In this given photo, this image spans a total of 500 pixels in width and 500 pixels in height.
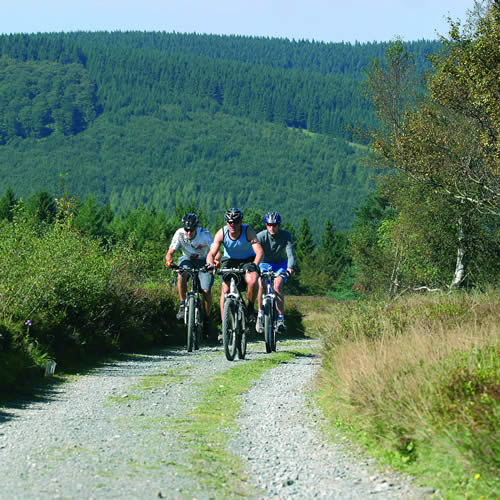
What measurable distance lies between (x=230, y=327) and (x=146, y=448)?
21.5 feet

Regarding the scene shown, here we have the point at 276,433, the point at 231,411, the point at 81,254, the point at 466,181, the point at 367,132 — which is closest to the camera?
the point at 276,433

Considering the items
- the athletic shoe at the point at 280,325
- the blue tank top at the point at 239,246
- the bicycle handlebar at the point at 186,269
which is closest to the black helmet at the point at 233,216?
the blue tank top at the point at 239,246

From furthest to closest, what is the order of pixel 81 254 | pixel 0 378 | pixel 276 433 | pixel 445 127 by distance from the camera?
pixel 445 127 → pixel 81 254 → pixel 0 378 → pixel 276 433

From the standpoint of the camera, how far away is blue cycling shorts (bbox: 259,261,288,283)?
1355 centimetres

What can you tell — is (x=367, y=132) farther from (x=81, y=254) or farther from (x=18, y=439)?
(x=18, y=439)

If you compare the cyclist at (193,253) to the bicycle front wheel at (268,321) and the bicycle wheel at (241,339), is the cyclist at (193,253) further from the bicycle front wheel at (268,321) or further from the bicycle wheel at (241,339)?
the bicycle wheel at (241,339)

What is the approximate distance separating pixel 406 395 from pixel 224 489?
180 cm

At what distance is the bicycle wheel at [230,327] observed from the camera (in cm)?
1234

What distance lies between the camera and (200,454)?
5.86 m

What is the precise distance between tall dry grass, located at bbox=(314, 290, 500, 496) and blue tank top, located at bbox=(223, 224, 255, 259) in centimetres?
407

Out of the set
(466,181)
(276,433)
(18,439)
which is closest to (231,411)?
(276,433)

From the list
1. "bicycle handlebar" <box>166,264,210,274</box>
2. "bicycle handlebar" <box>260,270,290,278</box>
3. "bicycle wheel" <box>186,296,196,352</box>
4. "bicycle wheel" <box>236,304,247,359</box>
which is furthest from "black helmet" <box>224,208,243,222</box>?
"bicycle wheel" <box>186,296,196,352</box>

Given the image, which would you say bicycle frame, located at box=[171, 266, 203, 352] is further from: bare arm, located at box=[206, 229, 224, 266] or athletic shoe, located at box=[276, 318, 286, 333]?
athletic shoe, located at box=[276, 318, 286, 333]

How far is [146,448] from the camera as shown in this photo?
5988 millimetres
